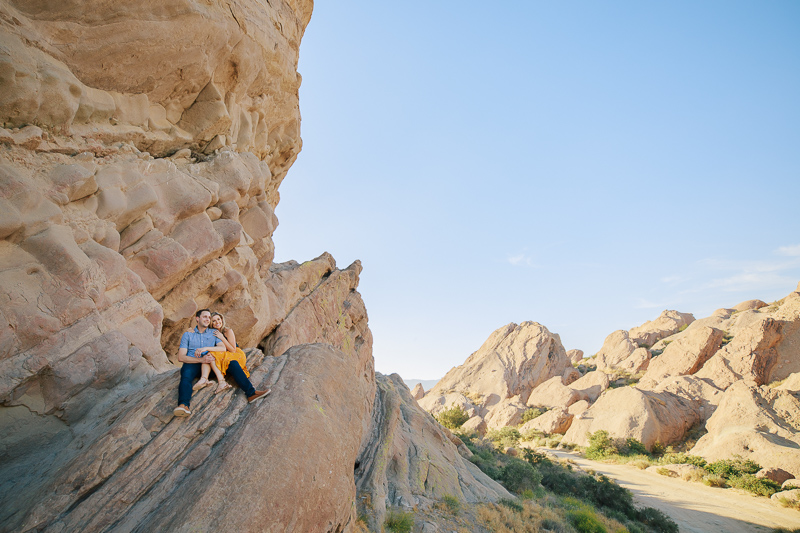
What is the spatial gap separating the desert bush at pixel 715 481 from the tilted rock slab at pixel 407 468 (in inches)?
574

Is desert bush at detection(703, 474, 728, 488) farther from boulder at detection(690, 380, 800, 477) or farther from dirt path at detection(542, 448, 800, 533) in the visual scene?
boulder at detection(690, 380, 800, 477)

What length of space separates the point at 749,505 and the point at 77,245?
29615 mm

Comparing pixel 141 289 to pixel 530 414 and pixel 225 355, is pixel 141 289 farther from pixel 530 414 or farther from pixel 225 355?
pixel 530 414

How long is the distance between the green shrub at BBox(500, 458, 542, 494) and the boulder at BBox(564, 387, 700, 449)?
1531 centimetres

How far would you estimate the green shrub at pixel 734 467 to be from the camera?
23141 mm

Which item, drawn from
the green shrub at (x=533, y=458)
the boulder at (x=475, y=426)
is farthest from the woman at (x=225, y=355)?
the boulder at (x=475, y=426)

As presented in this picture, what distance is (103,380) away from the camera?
285 inches

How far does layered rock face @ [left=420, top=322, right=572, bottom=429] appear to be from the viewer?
49.3m

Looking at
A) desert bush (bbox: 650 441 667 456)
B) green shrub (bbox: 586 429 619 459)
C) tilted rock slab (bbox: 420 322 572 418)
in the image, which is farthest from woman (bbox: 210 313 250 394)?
tilted rock slab (bbox: 420 322 572 418)

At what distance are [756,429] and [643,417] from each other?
6.97 metres

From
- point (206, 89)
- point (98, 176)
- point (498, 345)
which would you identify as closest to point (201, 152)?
point (206, 89)

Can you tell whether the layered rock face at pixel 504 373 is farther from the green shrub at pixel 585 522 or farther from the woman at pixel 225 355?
the woman at pixel 225 355

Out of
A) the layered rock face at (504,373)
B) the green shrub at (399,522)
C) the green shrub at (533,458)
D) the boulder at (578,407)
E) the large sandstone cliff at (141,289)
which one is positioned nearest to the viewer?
the large sandstone cliff at (141,289)

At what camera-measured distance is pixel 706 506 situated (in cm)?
1981
